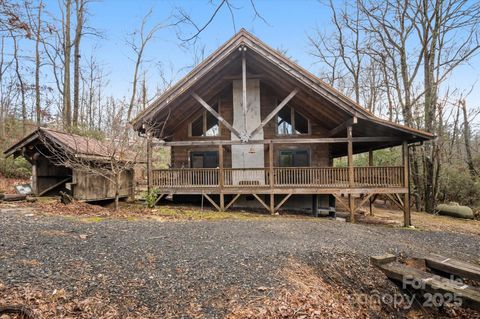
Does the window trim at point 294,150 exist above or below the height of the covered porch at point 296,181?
above

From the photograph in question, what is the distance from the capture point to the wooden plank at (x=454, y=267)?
4543 mm

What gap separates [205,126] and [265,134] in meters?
3.37

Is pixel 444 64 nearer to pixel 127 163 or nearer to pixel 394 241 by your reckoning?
pixel 394 241

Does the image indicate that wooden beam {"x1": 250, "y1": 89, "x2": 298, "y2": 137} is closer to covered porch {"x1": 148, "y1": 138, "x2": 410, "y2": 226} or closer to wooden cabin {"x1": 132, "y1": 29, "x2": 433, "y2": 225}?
wooden cabin {"x1": 132, "y1": 29, "x2": 433, "y2": 225}

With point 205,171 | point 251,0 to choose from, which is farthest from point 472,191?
point 251,0

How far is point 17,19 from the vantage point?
353 cm

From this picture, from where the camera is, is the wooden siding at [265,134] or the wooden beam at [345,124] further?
the wooden siding at [265,134]

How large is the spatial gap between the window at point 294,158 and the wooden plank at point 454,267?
9.47 m

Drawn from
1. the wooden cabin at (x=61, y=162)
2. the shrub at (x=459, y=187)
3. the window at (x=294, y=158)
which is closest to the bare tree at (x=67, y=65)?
the wooden cabin at (x=61, y=162)

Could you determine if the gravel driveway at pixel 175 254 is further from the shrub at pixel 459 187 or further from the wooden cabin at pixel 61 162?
the shrub at pixel 459 187

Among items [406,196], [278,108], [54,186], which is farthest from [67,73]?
[406,196]

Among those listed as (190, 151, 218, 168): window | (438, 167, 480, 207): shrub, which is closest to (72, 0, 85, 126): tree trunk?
(190, 151, 218, 168): window

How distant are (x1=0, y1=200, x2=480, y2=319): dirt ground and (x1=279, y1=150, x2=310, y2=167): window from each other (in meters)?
7.00

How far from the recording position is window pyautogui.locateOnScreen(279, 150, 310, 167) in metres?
14.8
